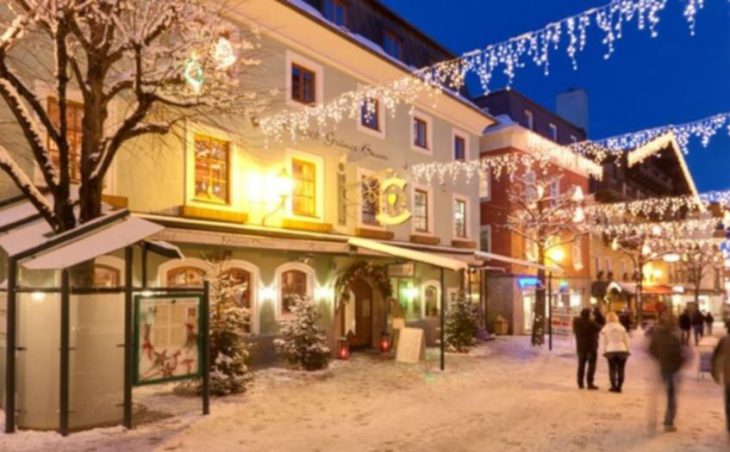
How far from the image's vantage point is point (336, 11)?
1881 cm

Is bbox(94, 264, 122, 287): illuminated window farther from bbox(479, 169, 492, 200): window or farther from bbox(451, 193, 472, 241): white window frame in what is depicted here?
bbox(479, 169, 492, 200): window

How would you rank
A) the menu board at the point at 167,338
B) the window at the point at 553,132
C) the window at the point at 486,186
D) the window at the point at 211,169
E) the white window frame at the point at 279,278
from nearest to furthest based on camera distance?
1. the menu board at the point at 167,338
2. the window at the point at 211,169
3. the white window frame at the point at 279,278
4. the window at the point at 486,186
5. the window at the point at 553,132

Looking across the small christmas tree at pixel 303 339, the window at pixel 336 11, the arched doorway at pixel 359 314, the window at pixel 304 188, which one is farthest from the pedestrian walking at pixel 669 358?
the window at pixel 336 11

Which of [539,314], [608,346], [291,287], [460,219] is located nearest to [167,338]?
[291,287]

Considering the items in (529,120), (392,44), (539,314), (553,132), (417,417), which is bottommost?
(417,417)

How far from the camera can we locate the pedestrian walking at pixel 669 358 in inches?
361

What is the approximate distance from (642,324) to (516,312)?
43.1ft

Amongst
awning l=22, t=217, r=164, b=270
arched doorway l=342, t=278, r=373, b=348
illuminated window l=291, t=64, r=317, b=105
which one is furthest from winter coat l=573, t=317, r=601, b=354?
illuminated window l=291, t=64, r=317, b=105

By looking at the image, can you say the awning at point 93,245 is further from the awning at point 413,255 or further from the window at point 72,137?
the awning at point 413,255

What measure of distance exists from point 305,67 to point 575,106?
26.6 metres

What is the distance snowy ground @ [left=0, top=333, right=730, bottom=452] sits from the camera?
8.21 m

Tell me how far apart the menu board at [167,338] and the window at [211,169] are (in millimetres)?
4741

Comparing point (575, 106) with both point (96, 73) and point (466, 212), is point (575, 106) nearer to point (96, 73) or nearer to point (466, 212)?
point (466, 212)

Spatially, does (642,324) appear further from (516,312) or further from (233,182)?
(233,182)
